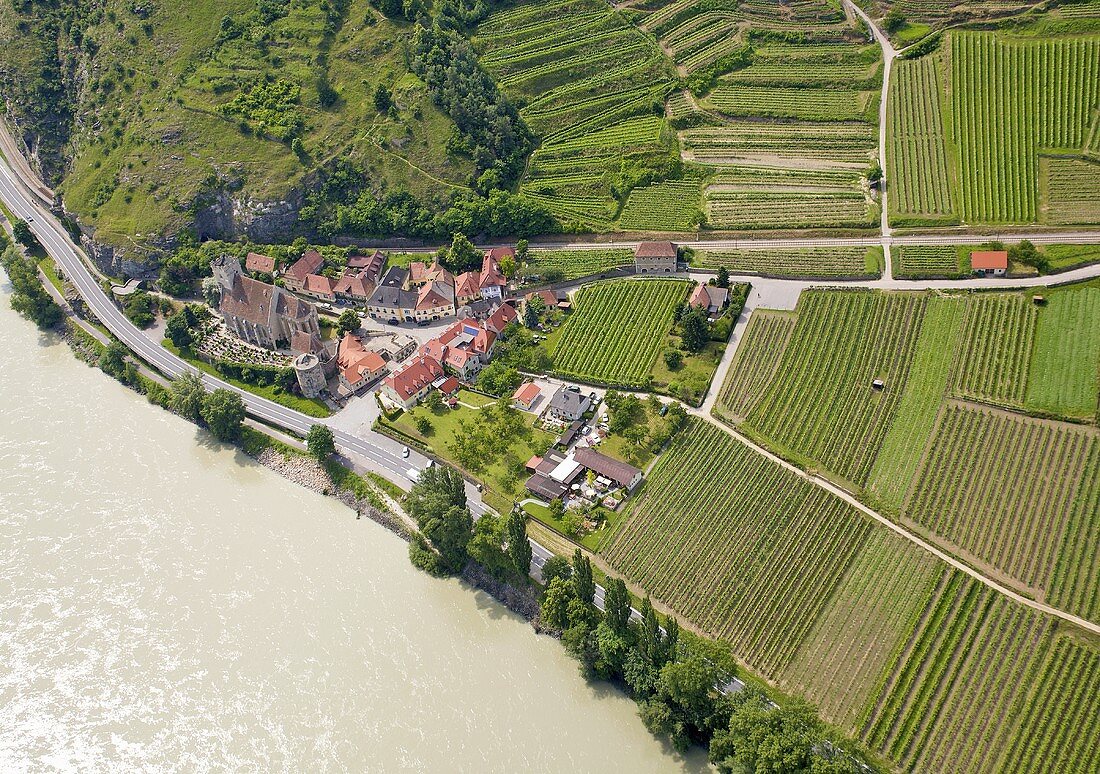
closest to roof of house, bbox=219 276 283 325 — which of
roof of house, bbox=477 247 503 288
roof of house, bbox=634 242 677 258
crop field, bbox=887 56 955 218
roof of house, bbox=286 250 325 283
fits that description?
roof of house, bbox=286 250 325 283

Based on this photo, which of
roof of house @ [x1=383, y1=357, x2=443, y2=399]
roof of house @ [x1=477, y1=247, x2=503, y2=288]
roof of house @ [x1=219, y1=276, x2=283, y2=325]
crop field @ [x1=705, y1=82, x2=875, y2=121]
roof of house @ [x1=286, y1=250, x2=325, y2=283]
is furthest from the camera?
crop field @ [x1=705, y1=82, x2=875, y2=121]

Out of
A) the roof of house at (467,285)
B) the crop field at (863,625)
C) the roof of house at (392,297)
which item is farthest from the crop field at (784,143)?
the crop field at (863,625)

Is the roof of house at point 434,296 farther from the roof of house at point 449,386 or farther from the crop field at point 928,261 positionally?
the crop field at point 928,261

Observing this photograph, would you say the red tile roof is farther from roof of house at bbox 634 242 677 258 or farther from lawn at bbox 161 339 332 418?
roof of house at bbox 634 242 677 258

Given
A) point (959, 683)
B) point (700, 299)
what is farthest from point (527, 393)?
point (959, 683)

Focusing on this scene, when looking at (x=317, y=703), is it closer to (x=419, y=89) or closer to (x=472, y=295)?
(x=472, y=295)

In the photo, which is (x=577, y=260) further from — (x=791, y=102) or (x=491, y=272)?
(x=791, y=102)

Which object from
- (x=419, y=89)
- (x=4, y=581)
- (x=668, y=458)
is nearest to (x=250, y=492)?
(x=4, y=581)

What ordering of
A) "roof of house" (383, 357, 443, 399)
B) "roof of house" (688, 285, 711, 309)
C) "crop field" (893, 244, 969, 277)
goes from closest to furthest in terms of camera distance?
"roof of house" (383, 357, 443, 399), "crop field" (893, 244, 969, 277), "roof of house" (688, 285, 711, 309)
